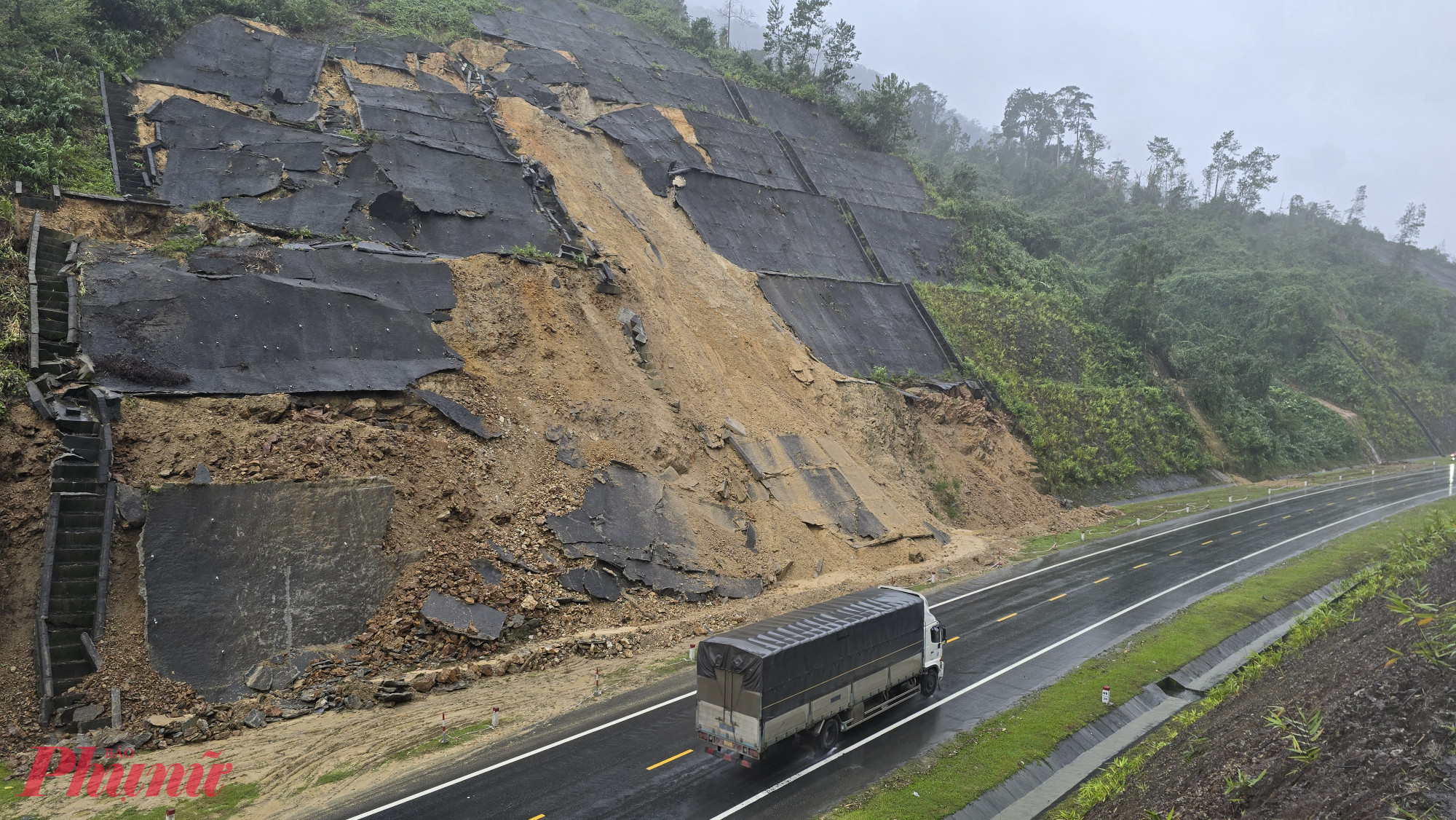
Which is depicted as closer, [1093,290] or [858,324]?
[858,324]

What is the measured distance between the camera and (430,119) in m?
33.5

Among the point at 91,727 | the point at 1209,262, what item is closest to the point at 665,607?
the point at 91,727

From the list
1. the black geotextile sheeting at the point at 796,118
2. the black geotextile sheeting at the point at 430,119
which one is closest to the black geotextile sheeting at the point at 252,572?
the black geotextile sheeting at the point at 430,119

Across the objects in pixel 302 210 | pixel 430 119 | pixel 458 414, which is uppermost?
pixel 430 119

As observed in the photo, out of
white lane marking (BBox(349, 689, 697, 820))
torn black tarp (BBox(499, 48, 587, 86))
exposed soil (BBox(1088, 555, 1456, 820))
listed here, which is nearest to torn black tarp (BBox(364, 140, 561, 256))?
torn black tarp (BBox(499, 48, 587, 86))

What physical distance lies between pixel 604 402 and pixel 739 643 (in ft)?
40.4

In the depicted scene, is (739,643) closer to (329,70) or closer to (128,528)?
(128,528)

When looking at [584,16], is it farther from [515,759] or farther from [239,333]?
[515,759]

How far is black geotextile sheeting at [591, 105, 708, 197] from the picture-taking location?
38438 mm

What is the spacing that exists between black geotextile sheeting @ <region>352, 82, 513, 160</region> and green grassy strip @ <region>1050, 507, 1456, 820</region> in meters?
29.3

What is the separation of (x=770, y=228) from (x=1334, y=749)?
3400 centimetres

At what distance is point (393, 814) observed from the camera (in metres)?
12.5

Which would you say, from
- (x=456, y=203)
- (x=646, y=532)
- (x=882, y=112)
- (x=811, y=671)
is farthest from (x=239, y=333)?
(x=882, y=112)

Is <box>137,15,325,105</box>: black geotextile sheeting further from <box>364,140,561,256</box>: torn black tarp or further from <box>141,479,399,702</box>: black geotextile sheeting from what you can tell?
<box>141,479,399,702</box>: black geotextile sheeting
